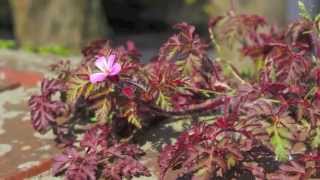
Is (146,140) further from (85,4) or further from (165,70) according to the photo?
(85,4)

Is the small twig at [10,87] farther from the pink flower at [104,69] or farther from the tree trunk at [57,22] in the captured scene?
the tree trunk at [57,22]

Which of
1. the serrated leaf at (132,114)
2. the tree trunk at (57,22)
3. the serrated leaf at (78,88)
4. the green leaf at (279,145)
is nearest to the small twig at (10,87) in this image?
the serrated leaf at (78,88)

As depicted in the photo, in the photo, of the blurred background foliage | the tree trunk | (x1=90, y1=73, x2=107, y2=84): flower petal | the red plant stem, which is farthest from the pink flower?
the tree trunk

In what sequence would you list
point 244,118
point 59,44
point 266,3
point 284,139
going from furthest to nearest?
1. point 59,44
2. point 266,3
3. point 244,118
4. point 284,139

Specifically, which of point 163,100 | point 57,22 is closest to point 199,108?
point 163,100

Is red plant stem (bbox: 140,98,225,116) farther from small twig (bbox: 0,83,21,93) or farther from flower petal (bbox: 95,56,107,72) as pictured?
small twig (bbox: 0,83,21,93)

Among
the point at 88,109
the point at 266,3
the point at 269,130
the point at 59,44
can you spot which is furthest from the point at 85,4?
the point at 269,130

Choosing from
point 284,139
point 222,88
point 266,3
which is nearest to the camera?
point 284,139

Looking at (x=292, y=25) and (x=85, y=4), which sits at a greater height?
(x=85, y=4)
